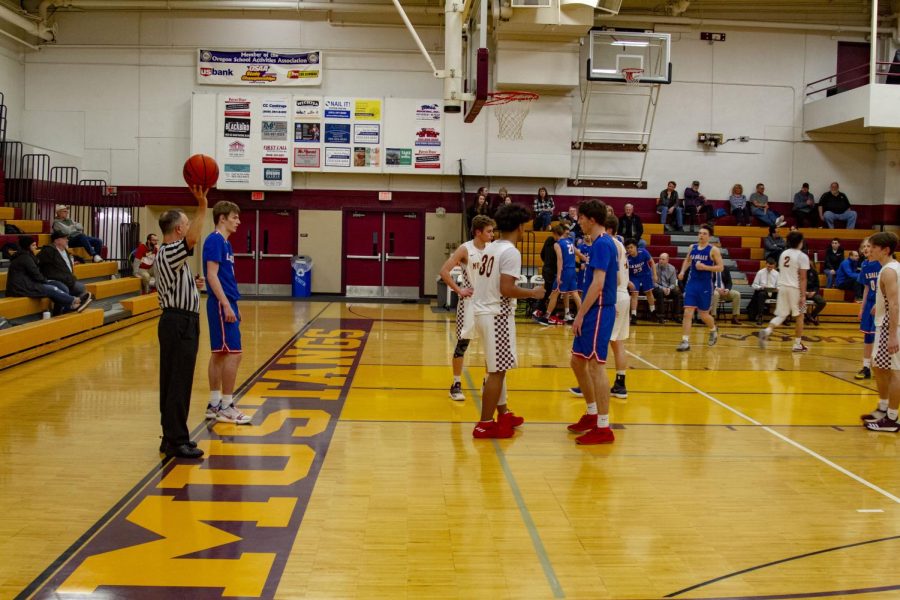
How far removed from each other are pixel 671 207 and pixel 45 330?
14.1 meters

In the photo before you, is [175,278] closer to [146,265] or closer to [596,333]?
[596,333]

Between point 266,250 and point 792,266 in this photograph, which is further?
point 266,250

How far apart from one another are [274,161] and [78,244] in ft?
17.8

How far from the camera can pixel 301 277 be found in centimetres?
1934

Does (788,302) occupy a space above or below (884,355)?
above

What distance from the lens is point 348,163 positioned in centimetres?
1914

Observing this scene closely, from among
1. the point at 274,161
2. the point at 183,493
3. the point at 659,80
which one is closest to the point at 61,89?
the point at 274,161

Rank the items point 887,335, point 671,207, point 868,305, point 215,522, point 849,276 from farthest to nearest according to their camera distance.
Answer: point 671,207 < point 849,276 < point 868,305 < point 887,335 < point 215,522

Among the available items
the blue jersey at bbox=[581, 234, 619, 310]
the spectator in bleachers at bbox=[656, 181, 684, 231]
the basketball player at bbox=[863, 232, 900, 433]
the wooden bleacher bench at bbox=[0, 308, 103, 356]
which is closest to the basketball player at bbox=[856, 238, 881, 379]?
the basketball player at bbox=[863, 232, 900, 433]

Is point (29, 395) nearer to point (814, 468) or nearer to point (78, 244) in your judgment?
point (814, 468)

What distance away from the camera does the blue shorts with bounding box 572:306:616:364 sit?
6.10 meters

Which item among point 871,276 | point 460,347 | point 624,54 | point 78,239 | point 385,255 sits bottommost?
point 460,347

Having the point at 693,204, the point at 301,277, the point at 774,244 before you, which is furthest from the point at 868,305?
the point at 301,277

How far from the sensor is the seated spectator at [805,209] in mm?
19453
